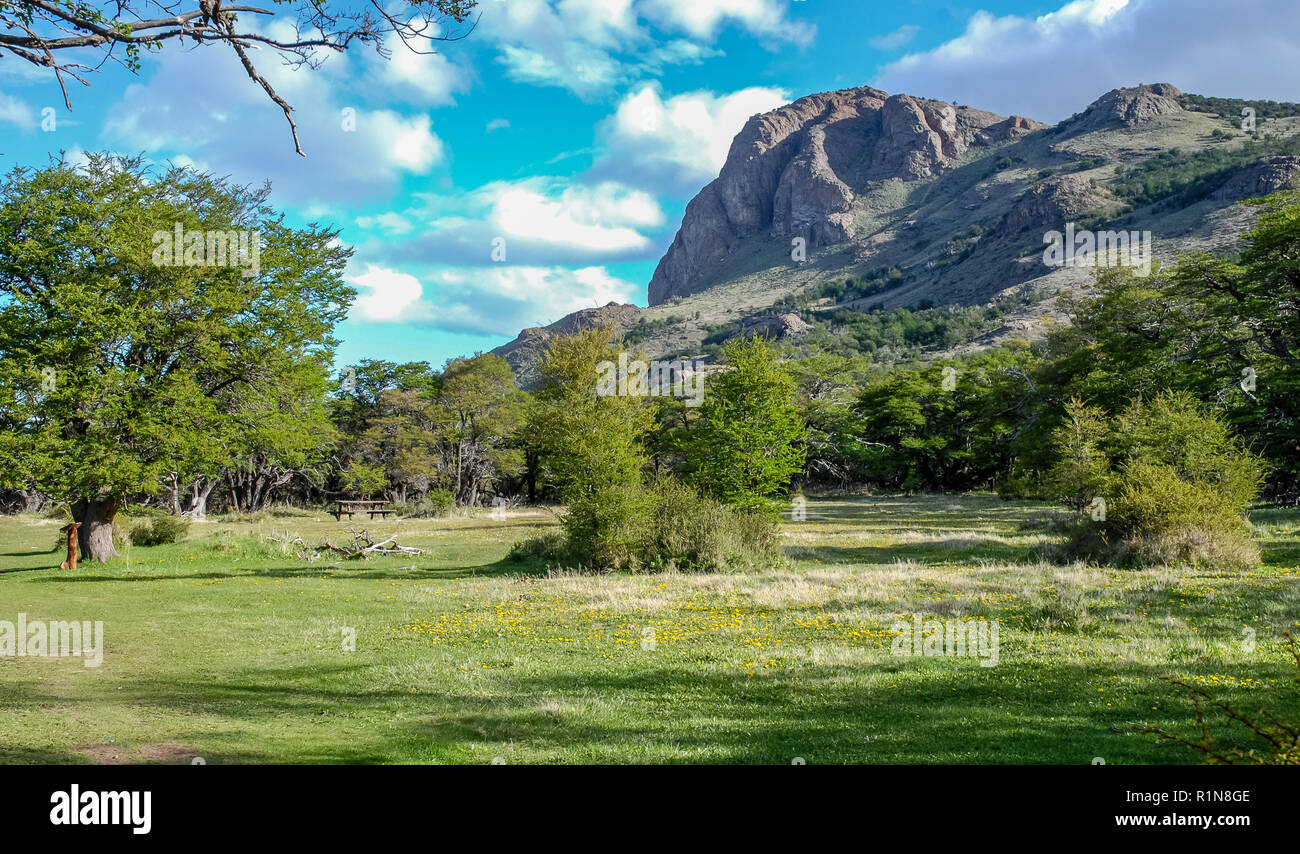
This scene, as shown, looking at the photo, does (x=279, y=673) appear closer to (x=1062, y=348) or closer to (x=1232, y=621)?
(x=1232, y=621)

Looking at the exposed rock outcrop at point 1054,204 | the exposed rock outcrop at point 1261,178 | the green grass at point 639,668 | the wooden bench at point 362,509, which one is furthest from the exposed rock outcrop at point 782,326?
the green grass at point 639,668

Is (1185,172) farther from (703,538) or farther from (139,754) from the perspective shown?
(139,754)

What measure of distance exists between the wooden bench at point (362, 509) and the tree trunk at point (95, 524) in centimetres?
2693

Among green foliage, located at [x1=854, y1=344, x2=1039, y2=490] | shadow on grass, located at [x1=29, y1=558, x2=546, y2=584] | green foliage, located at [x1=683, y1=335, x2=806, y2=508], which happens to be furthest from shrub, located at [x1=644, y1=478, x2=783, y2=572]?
green foliage, located at [x1=854, y1=344, x2=1039, y2=490]

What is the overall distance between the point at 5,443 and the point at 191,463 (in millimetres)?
3970

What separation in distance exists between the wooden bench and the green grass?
30.6 meters

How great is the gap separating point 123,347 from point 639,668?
19.7 m

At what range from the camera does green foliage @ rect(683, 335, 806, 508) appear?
24.4 meters

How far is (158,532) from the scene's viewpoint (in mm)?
25969

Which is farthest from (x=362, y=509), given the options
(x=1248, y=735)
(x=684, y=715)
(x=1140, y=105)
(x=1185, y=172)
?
(x=1140, y=105)

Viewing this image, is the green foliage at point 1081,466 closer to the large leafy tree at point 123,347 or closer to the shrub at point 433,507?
the large leafy tree at point 123,347

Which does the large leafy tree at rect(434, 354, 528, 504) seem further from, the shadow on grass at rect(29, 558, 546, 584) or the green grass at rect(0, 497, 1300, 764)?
the green grass at rect(0, 497, 1300, 764)

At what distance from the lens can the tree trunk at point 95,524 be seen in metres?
21.1

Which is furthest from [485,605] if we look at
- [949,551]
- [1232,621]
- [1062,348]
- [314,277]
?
[1062,348]
